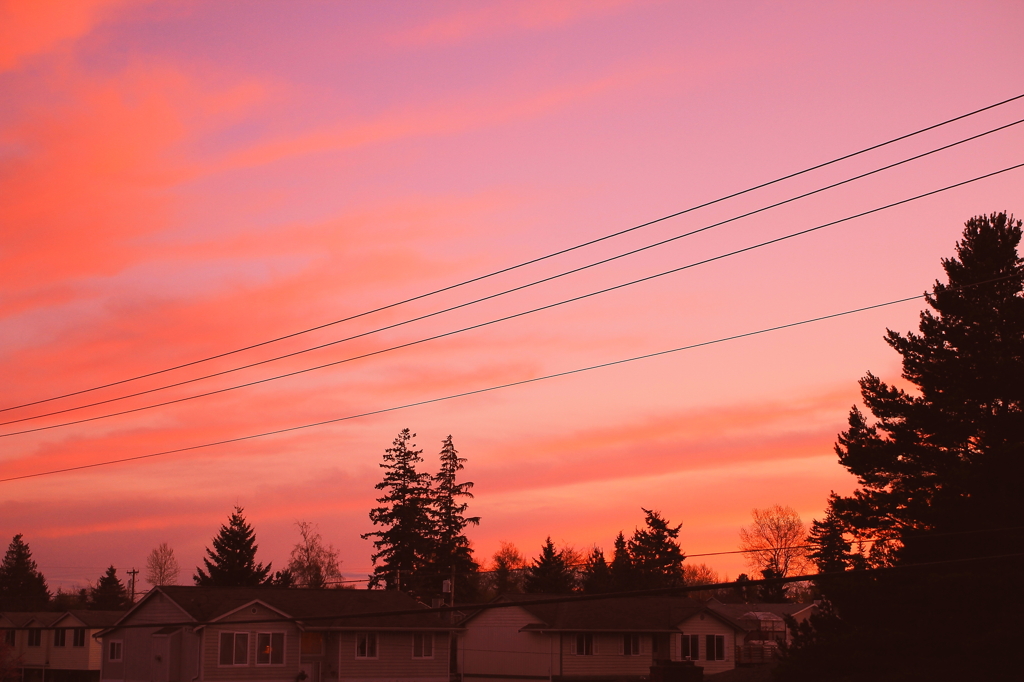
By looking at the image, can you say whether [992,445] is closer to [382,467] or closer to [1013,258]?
[1013,258]

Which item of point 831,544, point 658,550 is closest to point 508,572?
point 658,550

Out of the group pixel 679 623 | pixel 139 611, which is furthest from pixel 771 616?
A: pixel 139 611

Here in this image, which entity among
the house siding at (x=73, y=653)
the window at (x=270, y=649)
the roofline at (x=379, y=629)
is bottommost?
the house siding at (x=73, y=653)

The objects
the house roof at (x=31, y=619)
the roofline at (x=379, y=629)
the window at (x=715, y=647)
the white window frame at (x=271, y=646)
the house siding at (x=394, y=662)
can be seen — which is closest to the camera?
the white window frame at (x=271, y=646)

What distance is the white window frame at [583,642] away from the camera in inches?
2488

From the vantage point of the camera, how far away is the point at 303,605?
2176 inches

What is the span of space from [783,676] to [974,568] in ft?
27.5

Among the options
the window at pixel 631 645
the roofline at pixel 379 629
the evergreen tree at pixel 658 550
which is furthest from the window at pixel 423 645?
the evergreen tree at pixel 658 550

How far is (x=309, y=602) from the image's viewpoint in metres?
56.1

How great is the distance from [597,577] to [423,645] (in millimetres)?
49985

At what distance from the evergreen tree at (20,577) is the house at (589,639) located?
88.7 metres

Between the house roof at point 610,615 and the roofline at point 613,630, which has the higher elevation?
the house roof at point 610,615

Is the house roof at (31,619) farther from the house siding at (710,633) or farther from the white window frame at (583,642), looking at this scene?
the house siding at (710,633)

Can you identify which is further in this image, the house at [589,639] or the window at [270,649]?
the house at [589,639]
